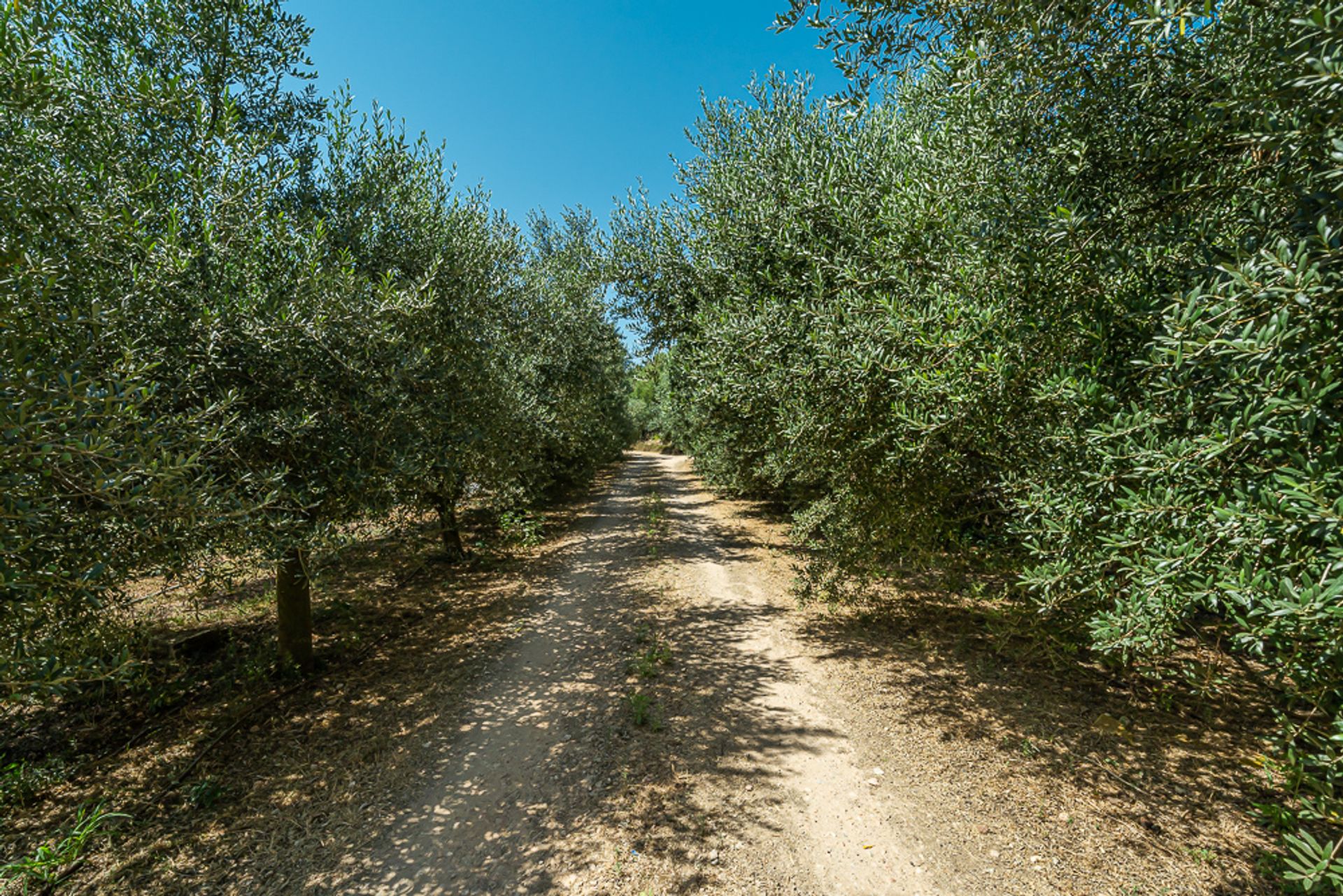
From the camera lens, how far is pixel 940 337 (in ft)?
19.5

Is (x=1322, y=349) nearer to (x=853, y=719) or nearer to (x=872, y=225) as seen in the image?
(x=872, y=225)

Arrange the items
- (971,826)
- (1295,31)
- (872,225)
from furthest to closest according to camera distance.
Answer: (872,225) < (971,826) < (1295,31)

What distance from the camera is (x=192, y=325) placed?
5.84 m

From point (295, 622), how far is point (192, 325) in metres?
5.66

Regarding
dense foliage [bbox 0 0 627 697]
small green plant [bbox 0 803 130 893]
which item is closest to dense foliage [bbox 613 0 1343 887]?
dense foliage [bbox 0 0 627 697]

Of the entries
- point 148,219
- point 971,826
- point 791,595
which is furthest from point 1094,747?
point 148,219

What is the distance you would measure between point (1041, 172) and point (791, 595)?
10.2 meters

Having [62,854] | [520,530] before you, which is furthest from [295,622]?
[520,530]

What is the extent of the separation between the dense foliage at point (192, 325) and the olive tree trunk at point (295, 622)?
4cm

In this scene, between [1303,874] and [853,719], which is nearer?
[1303,874]

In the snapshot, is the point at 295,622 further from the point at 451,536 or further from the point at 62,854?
the point at 451,536

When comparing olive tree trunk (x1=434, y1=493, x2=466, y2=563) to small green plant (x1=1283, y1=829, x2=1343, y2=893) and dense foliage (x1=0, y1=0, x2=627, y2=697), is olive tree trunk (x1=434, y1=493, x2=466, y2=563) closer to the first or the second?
dense foliage (x1=0, y1=0, x2=627, y2=697)

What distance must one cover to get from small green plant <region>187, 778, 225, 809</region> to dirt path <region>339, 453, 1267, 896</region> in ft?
7.38

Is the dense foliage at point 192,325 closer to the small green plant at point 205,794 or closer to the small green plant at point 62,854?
the small green plant at point 62,854
